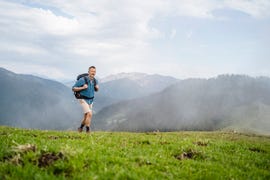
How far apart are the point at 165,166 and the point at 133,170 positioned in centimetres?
157

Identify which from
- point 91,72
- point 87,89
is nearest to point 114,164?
point 91,72

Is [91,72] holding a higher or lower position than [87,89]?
higher

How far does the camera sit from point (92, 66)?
23.0 metres

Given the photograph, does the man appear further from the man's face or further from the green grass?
the green grass

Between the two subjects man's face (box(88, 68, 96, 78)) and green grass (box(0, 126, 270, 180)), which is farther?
man's face (box(88, 68, 96, 78))

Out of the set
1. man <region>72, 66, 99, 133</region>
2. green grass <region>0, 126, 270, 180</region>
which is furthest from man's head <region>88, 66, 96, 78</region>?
green grass <region>0, 126, 270, 180</region>

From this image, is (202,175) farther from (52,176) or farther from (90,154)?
(52,176)

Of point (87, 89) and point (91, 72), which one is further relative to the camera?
point (87, 89)

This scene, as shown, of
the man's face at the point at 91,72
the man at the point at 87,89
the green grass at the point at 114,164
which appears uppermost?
the man's face at the point at 91,72

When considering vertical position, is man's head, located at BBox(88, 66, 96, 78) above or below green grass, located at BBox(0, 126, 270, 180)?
above

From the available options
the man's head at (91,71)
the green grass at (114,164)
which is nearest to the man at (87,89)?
the man's head at (91,71)

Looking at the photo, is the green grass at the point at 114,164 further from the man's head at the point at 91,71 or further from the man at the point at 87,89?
the man's head at the point at 91,71

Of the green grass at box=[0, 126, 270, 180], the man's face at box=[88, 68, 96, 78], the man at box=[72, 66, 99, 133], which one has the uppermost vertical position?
the man's face at box=[88, 68, 96, 78]

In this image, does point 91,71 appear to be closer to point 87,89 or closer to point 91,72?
point 91,72
